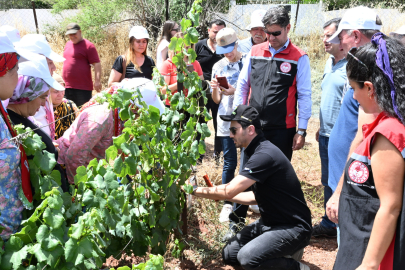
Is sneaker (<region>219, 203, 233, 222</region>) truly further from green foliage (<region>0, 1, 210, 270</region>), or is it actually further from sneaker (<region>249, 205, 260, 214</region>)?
green foliage (<region>0, 1, 210, 270</region>)

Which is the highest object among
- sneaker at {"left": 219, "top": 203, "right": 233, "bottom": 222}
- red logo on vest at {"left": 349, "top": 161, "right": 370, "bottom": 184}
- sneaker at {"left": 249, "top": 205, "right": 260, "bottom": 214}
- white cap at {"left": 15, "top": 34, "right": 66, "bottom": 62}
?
white cap at {"left": 15, "top": 34, "right": 66, "bottom": 62}

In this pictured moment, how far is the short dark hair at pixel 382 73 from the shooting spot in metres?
1.46

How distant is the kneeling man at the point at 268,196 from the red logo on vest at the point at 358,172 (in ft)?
3.41

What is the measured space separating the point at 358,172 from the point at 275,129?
1.82m

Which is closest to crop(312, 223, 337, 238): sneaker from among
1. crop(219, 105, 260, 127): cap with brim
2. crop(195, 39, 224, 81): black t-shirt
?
crop(219, 105, 260, 127): cap with brim

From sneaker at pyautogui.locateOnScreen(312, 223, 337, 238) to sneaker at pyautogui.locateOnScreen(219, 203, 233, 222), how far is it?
2.58ft

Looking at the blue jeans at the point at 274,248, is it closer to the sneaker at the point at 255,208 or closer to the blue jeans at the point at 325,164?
the blue jeans at the point at 325,164

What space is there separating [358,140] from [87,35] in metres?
9.29

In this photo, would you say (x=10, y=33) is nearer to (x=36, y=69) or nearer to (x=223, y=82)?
(x=36, y=69)

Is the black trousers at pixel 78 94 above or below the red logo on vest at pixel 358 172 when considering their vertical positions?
below

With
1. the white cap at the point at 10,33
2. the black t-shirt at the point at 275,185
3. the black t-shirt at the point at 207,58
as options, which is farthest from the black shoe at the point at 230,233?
the black t-shirt at the point at 207,58

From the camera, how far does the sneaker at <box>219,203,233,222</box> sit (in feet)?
11.5

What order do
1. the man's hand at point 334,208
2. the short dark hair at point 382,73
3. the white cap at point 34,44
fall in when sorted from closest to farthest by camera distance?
the short dark hair at point 382,73 < the man's hand at point 334,208 < the white cap at point 34,44

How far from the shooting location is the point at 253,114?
2.74m
